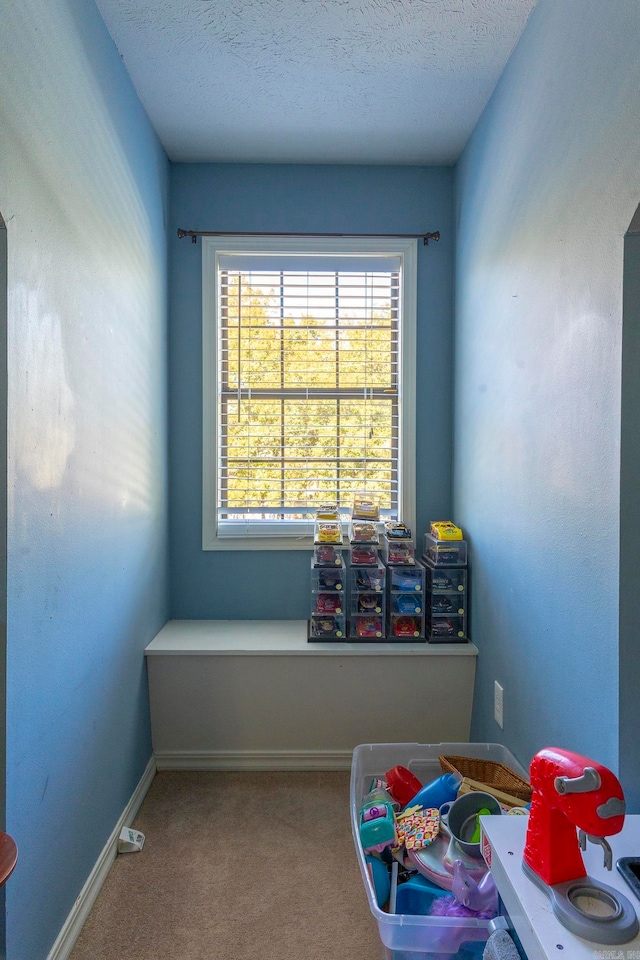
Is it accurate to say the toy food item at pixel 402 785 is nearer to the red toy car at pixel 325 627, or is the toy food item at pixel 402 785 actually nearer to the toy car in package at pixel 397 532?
the red toy car at pixel 325 627

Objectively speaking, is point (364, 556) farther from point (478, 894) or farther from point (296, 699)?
point (478, 894)

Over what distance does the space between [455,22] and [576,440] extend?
143 cm

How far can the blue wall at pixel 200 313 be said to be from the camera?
2.76 meters

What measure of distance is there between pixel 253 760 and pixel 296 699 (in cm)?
34

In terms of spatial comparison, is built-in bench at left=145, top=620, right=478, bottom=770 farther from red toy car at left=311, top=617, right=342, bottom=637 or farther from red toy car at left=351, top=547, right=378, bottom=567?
red toy car at left=351, top=547, right=378, bottom=567

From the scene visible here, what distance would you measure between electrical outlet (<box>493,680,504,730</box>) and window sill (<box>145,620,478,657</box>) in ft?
0.78

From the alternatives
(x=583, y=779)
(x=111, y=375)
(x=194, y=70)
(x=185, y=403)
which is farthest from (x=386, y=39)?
(x=583, y=779)

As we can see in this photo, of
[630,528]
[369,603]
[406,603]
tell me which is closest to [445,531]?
[406,603]

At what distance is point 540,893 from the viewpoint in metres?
0.95

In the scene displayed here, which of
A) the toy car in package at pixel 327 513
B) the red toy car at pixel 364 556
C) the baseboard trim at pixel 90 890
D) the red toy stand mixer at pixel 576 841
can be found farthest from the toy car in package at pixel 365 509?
the red toy stand mixer at pixel 576 841

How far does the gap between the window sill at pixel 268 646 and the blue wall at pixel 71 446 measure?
191 mm

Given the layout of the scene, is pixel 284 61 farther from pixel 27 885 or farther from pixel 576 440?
pixel 27 885

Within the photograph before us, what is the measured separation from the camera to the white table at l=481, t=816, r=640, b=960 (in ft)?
2.75

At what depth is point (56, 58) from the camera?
1485mm
